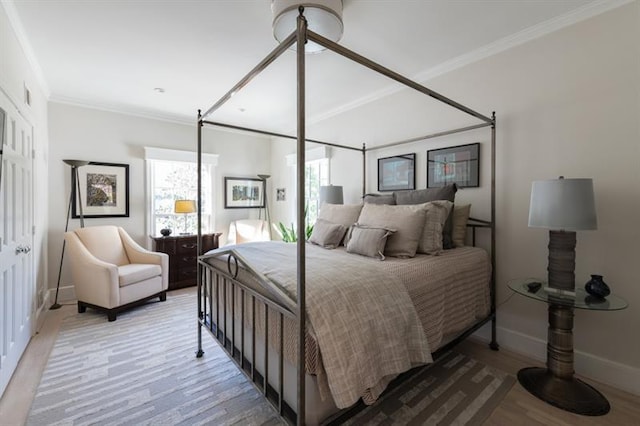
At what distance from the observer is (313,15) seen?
184cm

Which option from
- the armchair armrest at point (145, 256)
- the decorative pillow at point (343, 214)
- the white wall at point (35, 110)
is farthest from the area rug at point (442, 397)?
the white wall at point (35, 110)

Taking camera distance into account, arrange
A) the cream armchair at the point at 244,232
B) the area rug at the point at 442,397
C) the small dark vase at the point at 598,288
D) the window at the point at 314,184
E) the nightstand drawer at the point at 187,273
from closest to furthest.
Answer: the area rug at the point at 442,397
the small dark vase at the point at 598,288
the nightstand drawer at the point at 187,273
the window at the point at 314,184
the cream armchair at the point at 244,232

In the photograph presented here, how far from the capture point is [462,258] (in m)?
2.15

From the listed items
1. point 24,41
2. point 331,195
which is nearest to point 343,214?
point 331,195

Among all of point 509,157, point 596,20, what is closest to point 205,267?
point 509,157

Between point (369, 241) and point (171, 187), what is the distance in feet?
12.3

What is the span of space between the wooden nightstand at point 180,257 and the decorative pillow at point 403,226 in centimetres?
312

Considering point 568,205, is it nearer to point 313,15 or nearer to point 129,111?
point 313,15

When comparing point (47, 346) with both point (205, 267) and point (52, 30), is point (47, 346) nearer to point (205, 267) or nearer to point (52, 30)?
point (205, 267)

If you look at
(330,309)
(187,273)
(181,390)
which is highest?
(330,309)

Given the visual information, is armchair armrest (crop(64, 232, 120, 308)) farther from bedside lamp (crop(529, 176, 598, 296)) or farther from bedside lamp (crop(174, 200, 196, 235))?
bedside lamp (crop(529, 176, 598, 296))

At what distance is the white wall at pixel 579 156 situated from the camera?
190 cm

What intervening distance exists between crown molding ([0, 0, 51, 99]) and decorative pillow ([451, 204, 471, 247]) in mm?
3716

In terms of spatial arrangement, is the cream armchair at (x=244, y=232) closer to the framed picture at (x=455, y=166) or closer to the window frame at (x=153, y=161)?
the window frame at (x=153, y=161)
